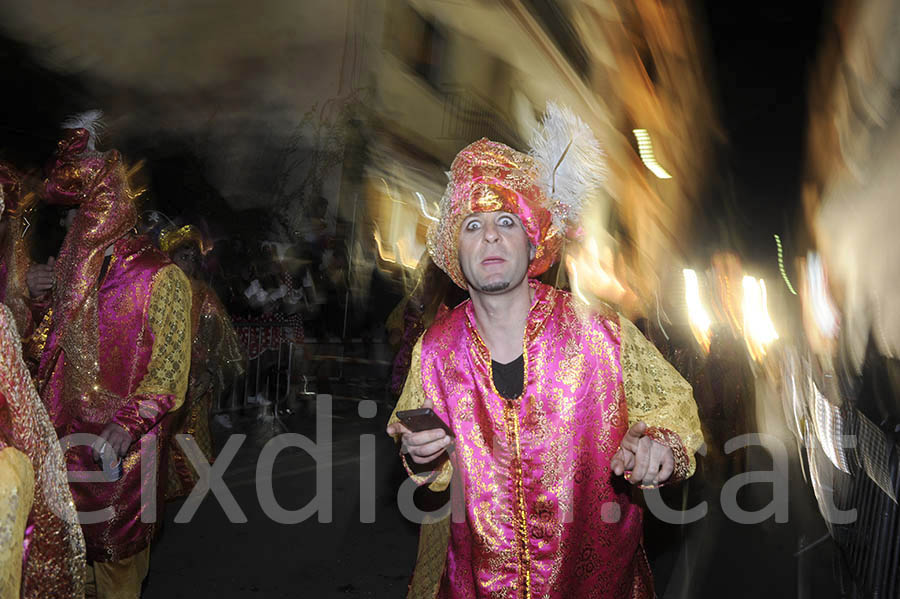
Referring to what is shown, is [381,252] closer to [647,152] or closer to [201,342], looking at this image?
[647,152]

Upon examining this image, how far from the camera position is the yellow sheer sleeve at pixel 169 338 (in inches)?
132

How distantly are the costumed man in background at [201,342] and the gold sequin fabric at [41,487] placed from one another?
4.08 metres

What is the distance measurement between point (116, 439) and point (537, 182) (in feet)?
7.25

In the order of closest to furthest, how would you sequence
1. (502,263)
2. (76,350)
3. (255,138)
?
(502,263)
(76,350)
(255,138)

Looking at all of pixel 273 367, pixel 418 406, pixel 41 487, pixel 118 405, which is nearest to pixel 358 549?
pixel 118 405

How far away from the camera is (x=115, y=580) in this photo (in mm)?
3340

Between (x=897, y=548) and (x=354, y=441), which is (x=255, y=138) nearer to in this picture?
(x=354, y=441)

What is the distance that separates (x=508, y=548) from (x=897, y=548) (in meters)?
2.47

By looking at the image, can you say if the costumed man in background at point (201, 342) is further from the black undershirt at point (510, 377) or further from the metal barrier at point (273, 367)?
the black undershirt at point (510, 377)

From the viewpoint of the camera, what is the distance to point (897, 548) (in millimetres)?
3527

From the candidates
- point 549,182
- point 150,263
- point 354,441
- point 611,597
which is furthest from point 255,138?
point 611,597

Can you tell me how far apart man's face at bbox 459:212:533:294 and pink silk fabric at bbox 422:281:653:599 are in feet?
0.82

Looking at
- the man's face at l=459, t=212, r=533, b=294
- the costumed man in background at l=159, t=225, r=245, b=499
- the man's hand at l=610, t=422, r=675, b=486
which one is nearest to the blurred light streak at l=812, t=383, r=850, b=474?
the man's hand at l=610, t=422, r=675, b=486

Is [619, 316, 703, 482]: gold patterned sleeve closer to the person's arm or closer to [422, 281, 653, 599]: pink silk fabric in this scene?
[422, 281, 653, 599]: pink silk fabric
